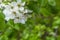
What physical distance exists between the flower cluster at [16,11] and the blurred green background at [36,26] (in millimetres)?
23

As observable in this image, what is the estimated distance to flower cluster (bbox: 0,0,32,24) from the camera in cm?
70

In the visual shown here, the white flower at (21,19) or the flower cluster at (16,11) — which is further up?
the flower cluster at (16,11)

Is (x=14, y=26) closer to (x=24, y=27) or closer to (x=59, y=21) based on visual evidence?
(x=24, y=27)

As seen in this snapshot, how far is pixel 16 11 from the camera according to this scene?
69 cm

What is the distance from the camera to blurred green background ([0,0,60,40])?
70 centimetres

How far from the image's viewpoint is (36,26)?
72 centimetres

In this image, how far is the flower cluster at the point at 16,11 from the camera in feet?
2.28

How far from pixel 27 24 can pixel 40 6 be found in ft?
0.28

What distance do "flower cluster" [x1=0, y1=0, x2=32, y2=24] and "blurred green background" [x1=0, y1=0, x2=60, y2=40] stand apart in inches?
0.9

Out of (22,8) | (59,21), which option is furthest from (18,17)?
(59,21)

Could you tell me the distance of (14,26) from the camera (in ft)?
2.39

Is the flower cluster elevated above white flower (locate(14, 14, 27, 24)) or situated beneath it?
elevated above

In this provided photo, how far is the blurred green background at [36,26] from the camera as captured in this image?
701 millimetres

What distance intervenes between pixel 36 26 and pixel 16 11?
10cm
